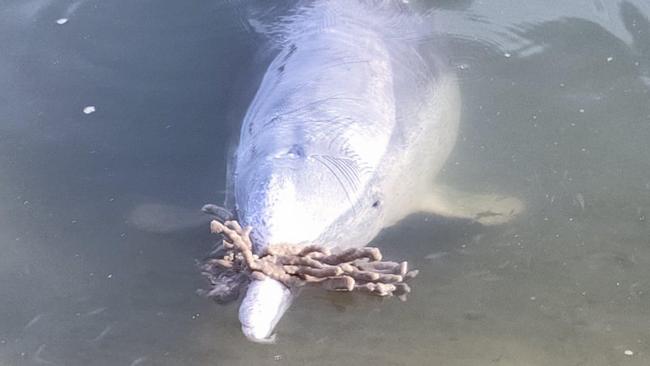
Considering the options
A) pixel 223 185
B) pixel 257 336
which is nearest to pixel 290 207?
pixel 257 336

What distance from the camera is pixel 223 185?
154 inches

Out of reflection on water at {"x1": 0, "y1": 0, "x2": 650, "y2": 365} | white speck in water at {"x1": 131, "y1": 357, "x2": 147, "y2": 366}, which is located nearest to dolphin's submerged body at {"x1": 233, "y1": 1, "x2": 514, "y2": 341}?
reflection on water at {"x1": 0, "y1": 0, "x2": 650, "y2": 365}

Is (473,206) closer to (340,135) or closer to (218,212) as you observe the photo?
(340,135)

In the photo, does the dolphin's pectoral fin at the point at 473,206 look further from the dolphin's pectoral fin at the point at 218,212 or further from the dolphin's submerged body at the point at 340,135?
the dolphin's pectoral fin at the point at 218,212

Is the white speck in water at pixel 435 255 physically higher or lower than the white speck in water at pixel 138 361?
higher

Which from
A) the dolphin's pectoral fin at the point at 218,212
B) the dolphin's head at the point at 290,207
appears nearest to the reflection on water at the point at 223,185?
the dolphin's pectoral fin at the point at 218,212

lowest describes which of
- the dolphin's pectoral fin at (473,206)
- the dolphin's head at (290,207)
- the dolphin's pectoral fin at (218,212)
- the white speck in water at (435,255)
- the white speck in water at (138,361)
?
the white speck in water at (138,361)

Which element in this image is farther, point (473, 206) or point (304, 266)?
point (473, 206)

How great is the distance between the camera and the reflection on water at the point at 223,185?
337 cm

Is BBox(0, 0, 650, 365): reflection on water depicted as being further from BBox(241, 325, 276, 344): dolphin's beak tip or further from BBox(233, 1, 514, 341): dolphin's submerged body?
BBox(233, 1, 514, 341): dolphin's submerged body

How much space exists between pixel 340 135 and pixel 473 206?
2.62ft

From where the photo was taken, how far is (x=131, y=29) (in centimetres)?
512

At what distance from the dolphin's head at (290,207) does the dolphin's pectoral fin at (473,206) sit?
19.0 inches

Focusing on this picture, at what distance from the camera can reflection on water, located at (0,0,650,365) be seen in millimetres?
3371
